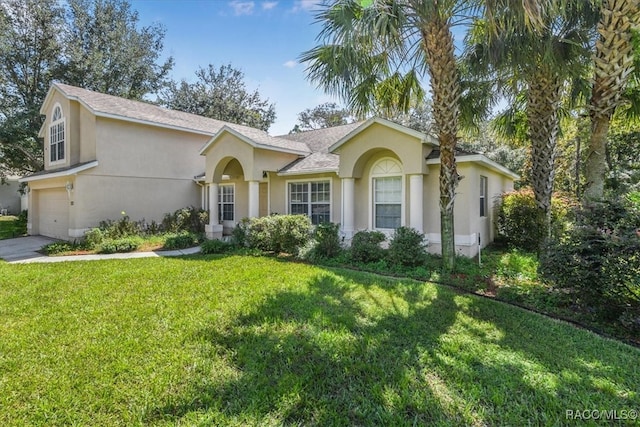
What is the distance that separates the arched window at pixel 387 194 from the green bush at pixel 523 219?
486cm

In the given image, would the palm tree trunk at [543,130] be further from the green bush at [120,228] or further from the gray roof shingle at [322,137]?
the green bush at [120,228]

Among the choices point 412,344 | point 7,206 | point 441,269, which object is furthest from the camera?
point 7,206

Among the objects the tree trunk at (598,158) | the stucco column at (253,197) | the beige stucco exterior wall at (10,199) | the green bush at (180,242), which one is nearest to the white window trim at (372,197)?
the stucco column at (253,197)

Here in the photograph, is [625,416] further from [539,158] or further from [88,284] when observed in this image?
[88,284]

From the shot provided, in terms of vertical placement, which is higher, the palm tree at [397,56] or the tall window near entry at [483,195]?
the palm tree at [397,56]

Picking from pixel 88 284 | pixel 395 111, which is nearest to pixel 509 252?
pixel 395 111

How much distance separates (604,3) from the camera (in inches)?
300

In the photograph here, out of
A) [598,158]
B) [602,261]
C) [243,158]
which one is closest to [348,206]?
[243,158]

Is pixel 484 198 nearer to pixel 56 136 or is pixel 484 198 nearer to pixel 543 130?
pixel 543 130

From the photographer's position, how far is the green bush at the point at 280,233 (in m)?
12.0

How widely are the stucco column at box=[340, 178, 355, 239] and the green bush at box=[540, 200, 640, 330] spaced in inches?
283

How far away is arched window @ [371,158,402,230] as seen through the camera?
12.6 m

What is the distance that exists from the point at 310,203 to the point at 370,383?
37.9ft

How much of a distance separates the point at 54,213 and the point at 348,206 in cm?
1643
